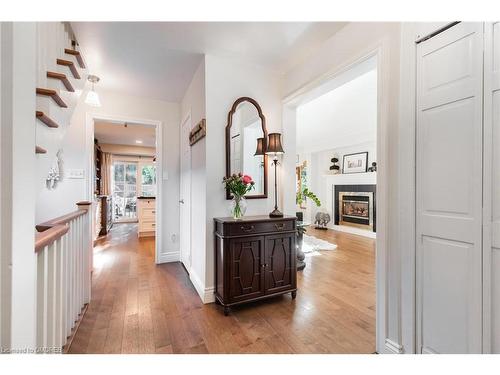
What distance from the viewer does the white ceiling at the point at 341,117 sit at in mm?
4117

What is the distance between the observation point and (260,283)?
2.24m

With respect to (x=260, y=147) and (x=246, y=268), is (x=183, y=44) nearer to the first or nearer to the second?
(x=260, y=147)

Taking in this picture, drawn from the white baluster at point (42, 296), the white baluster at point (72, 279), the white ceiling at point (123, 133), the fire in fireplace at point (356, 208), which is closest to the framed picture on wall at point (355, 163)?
the fire in fireplace at point (356, 208)

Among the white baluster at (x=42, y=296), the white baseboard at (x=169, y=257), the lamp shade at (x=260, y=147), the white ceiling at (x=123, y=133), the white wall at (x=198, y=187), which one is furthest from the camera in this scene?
the white ceiling at (x=123, y=133)

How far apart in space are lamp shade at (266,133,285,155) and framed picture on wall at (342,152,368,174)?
12.4 feet

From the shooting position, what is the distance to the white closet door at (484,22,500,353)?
1103mm

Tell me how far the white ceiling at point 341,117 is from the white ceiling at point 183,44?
5.92 ft

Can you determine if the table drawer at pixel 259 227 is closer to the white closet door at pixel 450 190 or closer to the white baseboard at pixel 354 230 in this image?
the white closet door at pixel 450 190

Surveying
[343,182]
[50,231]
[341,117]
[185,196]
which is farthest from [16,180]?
[343,182]

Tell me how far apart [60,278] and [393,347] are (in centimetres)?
209

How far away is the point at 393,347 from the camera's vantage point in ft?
4.94

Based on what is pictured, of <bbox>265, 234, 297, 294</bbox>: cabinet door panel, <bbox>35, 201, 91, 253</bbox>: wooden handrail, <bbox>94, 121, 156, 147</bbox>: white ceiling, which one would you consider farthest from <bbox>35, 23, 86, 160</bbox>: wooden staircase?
<bbox>94, 121, 156, 147</bbox>: white ceiling

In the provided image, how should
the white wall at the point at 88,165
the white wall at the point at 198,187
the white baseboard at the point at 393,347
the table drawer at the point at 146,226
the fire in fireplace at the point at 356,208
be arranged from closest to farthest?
the white baseboard at the point at 393,347, the white wall at the point at 198,187, the white wall at the point at 88,165, the table drawer at the point at 146,226, the fire in fireplace at the point at 356,208

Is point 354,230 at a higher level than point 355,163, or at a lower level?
lower
